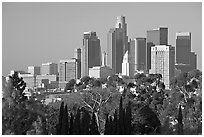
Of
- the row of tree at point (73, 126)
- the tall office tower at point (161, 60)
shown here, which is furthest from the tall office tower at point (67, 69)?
the row of tree at point (73, 126)

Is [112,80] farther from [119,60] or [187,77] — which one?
[119,60]

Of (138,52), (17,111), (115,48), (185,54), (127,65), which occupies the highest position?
(115,48)

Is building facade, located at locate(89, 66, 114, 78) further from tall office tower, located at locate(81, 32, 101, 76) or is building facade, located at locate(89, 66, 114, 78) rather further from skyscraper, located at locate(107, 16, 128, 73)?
skyscraper, located at locate(107, 16, 128, 73)

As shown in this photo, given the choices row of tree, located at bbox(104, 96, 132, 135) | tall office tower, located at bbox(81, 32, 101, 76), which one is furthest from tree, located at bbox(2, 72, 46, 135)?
tall office tower, located at bbox(81, 32, 101, 76)

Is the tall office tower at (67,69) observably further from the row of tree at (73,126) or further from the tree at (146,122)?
the row of tree at (73,126)

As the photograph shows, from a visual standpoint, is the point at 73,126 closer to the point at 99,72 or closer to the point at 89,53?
the point at 99,72

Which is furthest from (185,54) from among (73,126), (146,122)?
(73,126)

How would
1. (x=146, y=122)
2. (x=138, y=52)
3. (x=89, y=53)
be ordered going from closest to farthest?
1. (x=146, y=122)
2. (x=89, y=53)
3. (x=138, y=52)
